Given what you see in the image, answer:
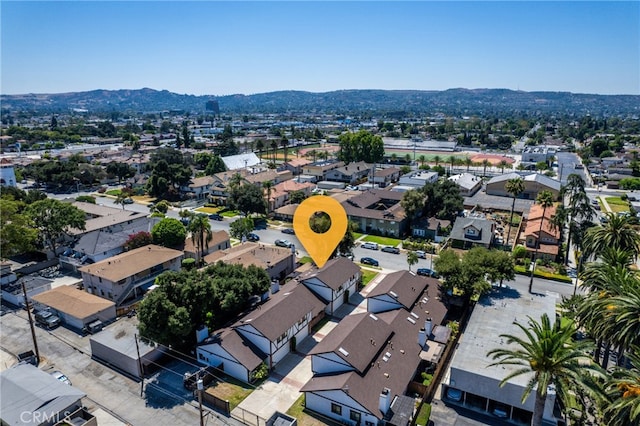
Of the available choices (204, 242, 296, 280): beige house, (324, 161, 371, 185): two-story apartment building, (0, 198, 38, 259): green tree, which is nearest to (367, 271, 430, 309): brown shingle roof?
(204, 242, 296, 280): beige house

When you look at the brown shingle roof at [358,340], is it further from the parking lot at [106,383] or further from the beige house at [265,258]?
the beige house at [265,258]

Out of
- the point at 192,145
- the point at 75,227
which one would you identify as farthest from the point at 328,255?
the point at 192,145

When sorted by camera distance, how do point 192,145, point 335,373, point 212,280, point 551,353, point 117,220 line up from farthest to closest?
point 192,145 < point 117,220 < point 212,280 < point 335,373 < point 551,353

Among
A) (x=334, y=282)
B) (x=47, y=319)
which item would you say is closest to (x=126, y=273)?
(x=47, y=319)

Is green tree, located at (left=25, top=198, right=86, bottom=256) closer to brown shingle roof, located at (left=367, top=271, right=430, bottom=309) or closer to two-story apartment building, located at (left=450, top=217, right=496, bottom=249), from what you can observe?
brown shingle roof, located at (left=367, top=271, right=430, bottom=309)

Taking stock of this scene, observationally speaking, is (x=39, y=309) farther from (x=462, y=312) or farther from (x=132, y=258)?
(x=462, y=312)

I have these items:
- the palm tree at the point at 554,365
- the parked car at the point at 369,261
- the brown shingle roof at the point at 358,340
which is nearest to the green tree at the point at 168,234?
the parked car at the point at 369,261

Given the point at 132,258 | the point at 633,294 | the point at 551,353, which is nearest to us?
the point at 551,353
